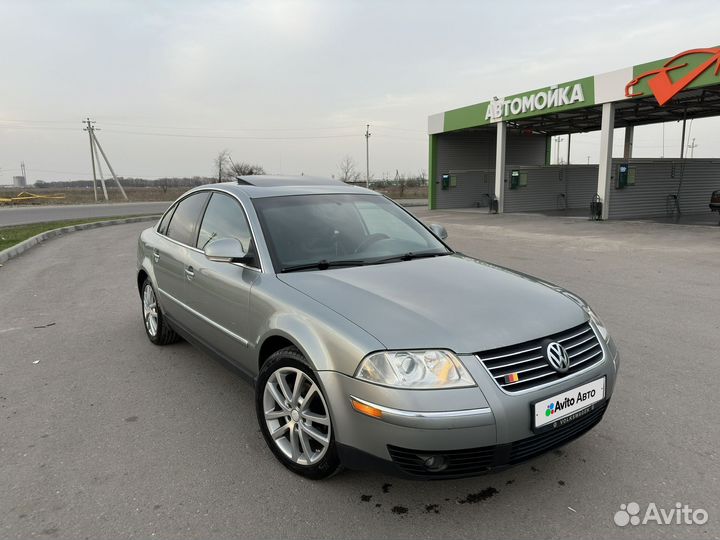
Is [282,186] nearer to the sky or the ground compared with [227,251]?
nearer to the sky

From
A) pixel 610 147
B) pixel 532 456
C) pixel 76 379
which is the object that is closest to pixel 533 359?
pixel 532 456

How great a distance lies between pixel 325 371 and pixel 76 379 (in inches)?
110

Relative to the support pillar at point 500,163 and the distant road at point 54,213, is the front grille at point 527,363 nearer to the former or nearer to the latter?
the support pillar at point 500,163

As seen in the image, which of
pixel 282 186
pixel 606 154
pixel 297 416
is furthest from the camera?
pixel 606 154

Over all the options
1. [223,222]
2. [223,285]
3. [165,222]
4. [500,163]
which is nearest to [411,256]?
[223,285]

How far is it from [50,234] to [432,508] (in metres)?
17.1

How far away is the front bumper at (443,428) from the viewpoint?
2.18m

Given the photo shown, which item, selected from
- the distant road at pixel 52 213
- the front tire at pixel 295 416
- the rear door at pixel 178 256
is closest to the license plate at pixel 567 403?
the front tire at pixel 295 416

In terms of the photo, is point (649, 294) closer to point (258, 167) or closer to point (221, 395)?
point (221, 395)

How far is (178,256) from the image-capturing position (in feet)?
13.9

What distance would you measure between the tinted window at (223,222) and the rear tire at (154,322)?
118 cm

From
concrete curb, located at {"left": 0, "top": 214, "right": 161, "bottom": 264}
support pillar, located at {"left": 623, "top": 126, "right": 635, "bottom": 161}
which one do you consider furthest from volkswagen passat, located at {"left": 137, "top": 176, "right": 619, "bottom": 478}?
support pillar, located at {"left": 623, "top": 126, "right": 635, "bottom": 161}

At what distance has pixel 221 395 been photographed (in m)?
3.81

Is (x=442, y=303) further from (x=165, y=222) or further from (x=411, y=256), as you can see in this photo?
(x=165, y=222)
